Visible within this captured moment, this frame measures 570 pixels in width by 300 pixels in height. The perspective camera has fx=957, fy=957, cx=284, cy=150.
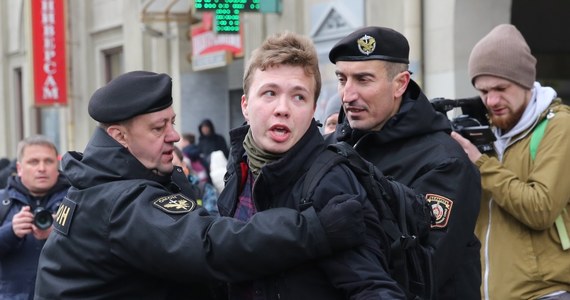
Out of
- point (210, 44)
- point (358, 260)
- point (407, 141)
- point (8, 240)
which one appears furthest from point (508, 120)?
point (210, 44)

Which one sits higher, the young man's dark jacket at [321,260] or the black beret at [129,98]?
the black beret at [129,98]

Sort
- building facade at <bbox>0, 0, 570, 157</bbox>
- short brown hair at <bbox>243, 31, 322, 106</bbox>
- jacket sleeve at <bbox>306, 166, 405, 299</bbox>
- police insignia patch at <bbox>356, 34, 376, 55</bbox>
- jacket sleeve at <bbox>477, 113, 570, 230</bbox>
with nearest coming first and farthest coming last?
1. jacket sleeve at <bbox>306, 166, 405, 299</bbox>
2. short brown hair at <bbox>243, 31, 322, 106</bbox>
3. police insignia patch at <bbox>356, 34, 376, 55</bbox>
4. jacket sleeve at <bbox>477, 113, 570, 230</bbox>
5. building facade at <bbox>0, 0, 570, 157</bbox>

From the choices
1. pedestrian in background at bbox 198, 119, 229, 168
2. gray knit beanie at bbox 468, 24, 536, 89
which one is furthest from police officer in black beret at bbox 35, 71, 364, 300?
pedestrian in background at bbox 198, 119, 229, 168

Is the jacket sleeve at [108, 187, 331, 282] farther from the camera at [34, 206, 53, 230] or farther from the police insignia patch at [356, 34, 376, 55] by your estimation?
the camera at [34, 206, 53, 230]

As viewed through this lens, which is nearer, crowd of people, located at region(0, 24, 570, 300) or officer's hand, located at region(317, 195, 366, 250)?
officer's hand, located at region(317, 195, 366, 250)

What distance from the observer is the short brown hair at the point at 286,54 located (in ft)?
9.82

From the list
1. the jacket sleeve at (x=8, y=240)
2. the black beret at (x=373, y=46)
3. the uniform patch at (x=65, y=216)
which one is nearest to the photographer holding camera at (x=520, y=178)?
the black beret at (x=373, y=46)

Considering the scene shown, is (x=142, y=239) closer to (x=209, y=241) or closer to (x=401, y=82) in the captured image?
(x=209, y=241)

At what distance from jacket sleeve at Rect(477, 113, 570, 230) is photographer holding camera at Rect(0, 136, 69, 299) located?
2964 millimetres

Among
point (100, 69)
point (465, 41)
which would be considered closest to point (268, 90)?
point (465, 41)

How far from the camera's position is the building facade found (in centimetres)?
1052

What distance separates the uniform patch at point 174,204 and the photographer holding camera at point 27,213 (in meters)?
3.14

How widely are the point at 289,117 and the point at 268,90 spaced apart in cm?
11

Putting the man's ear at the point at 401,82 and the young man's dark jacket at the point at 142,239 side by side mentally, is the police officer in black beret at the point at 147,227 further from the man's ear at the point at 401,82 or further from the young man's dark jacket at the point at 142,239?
the man's ear at the point at 401,82
